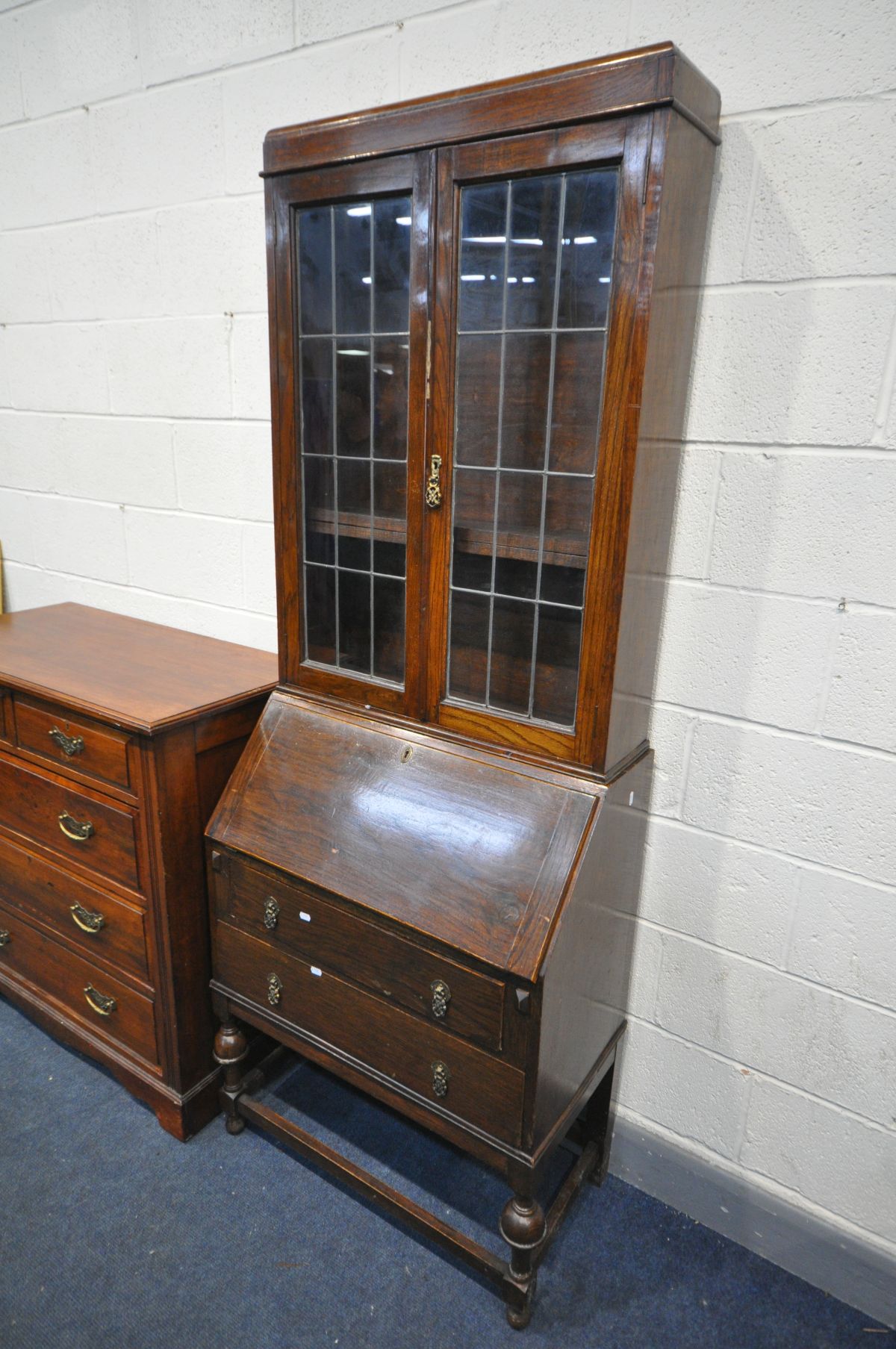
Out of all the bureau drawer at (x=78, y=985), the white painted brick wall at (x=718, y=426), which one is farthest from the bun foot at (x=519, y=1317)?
the bureau drawer at (x=78, y=985)

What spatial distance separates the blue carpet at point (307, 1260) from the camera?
1.38 meters

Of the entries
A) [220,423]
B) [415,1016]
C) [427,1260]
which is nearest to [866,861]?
[415,1016]

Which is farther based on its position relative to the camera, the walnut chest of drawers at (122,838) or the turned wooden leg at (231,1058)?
the turned wooden leg at (231,1058)

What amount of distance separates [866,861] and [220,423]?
1.62m

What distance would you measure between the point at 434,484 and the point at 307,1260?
1400mm

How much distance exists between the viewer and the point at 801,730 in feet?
4.36

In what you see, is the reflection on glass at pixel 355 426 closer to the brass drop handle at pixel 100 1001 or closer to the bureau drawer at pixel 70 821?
the bureau drawer at pixel 70 821

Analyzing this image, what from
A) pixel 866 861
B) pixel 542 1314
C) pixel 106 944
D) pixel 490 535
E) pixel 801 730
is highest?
pixel 490 535

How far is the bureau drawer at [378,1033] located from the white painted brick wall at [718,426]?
45 cm

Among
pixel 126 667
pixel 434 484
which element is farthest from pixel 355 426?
pixel 126 667

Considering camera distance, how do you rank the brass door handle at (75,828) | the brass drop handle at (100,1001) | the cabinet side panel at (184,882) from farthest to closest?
the brass drop handle at (100,1001) → the brass door handle at (75,828) → the cabinet side panel at (184,882)

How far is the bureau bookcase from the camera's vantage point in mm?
1116

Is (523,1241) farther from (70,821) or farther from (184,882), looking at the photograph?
(70,821)

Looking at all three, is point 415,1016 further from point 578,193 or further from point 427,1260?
point 578,193
